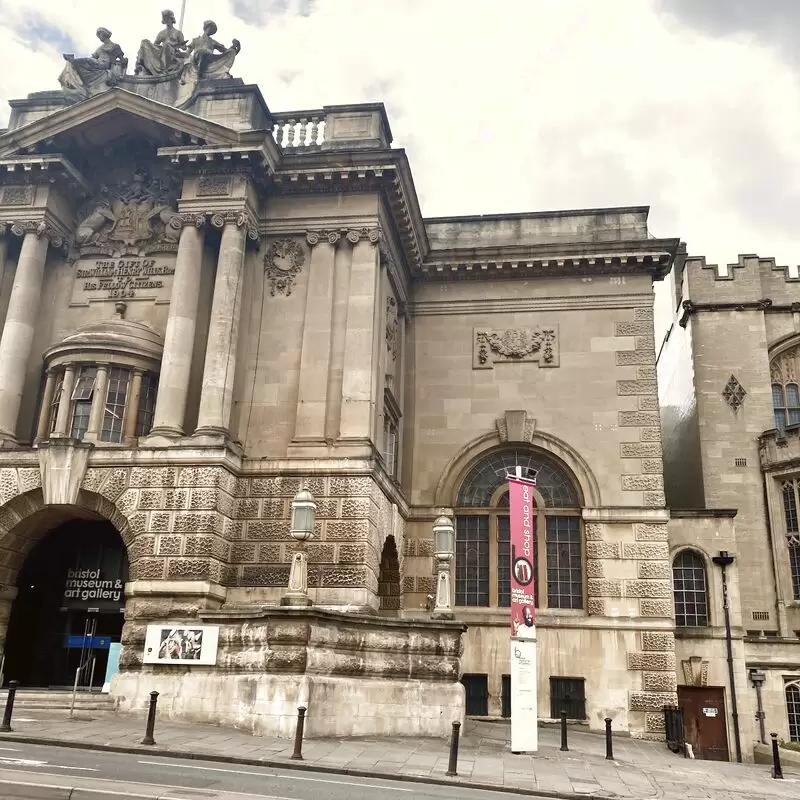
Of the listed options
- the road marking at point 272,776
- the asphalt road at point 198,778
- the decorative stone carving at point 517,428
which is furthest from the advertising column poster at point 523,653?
the decorative stone carving at point 517,428

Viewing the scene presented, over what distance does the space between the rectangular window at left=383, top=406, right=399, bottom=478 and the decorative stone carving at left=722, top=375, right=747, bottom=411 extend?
44.9 ft

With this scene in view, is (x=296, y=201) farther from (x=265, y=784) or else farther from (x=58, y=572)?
(x=265, y=784)

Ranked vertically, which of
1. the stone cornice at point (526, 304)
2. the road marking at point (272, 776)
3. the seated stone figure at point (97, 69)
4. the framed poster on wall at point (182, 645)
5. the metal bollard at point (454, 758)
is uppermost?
the seated stone figure at point (97, 69)

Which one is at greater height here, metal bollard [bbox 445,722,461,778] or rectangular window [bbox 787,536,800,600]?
rectangular window [bbox 787,536,800,600]

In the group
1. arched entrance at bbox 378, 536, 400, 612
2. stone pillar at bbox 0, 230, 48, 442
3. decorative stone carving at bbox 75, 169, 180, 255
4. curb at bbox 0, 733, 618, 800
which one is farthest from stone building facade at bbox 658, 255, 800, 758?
stone pillar at bbox 0, 230, 48, 442

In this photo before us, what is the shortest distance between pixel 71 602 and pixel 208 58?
17.2 metres

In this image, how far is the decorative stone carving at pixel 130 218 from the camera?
26.3 meters

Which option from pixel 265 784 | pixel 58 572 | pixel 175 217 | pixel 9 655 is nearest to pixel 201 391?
pixel 175 217

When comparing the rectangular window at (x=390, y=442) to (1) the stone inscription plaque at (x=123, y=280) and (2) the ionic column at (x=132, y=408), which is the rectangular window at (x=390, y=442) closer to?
(2) the ionic column at (x=132, y=408)

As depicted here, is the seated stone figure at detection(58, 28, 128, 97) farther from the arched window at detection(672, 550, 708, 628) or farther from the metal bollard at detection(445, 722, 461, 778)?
the arched window at detection(672, 550, 708, 628)

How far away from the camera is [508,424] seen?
95.1 feet

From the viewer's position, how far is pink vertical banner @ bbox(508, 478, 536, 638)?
1750 cm

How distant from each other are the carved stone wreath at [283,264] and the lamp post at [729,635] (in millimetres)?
15746

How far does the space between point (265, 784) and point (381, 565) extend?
50.8ft
